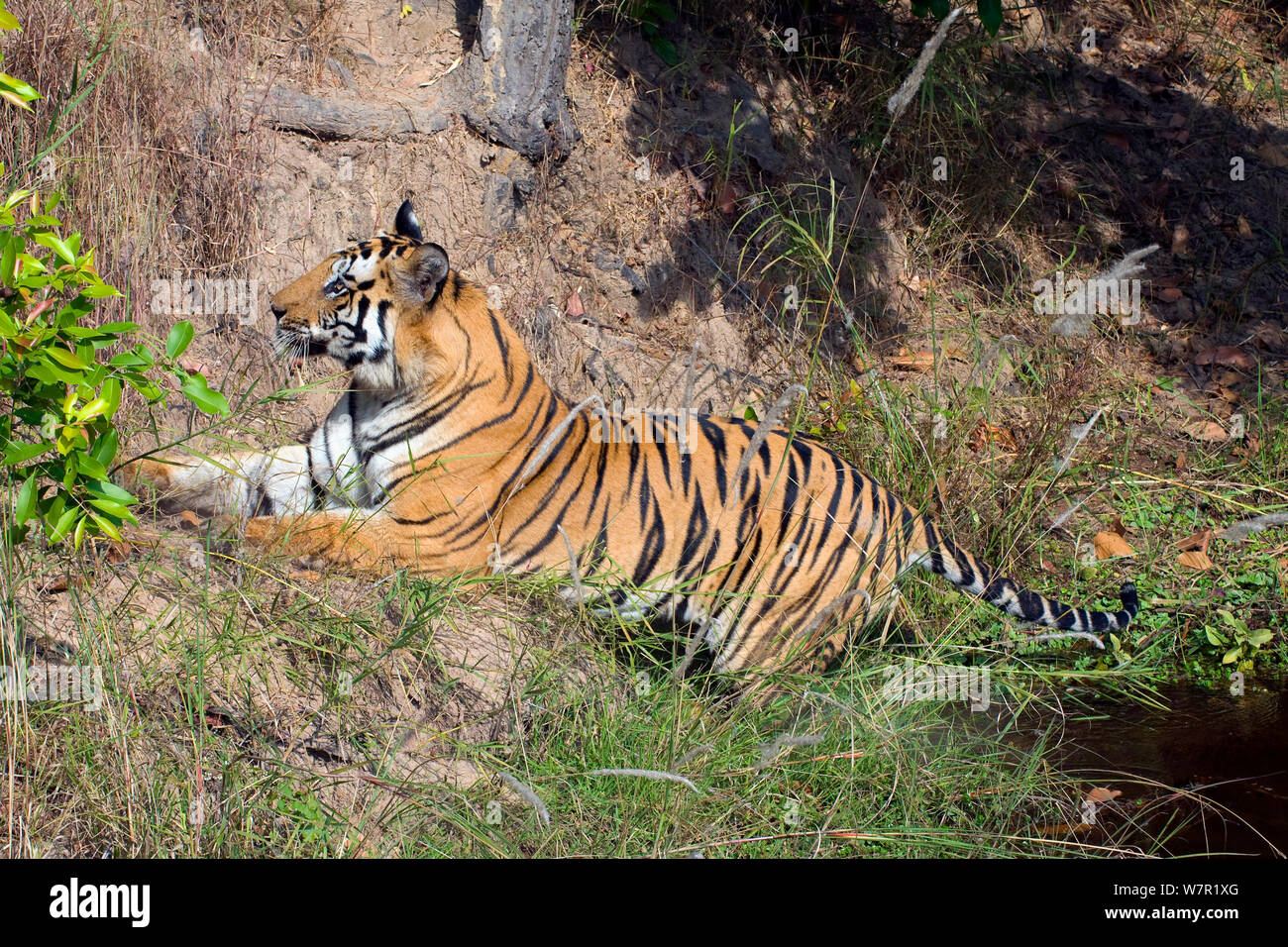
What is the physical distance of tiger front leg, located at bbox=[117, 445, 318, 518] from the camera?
4188 mm

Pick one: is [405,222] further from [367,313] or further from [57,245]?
[57,245]

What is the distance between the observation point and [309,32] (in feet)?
19.6

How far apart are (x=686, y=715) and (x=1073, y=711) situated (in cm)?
207

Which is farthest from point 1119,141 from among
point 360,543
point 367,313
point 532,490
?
point 360,543

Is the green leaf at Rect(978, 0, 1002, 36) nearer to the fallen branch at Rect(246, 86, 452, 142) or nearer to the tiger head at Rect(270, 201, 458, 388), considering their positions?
the fallen branch at Rect(246, 86, 452, 142)

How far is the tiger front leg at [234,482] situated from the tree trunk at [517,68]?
92.6 inches

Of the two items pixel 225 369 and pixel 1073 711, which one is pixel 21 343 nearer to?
pixel 225 369

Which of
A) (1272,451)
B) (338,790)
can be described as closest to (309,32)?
(338,790)

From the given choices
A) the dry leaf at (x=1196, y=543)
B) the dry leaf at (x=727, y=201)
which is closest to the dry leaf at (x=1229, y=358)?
the dry leaf at (x=1196, y=543)

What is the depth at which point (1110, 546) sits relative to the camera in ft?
18.7

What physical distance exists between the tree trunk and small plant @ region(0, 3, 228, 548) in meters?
3.48

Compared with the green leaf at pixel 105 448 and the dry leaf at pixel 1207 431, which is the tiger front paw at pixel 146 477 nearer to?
the green leaf at pixel 105 448

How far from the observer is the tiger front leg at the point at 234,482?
4.19m

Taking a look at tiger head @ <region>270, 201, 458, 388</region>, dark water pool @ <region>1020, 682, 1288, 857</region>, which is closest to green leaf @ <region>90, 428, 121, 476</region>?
tiger head @ <region>270, 201, 458, 388</region>
